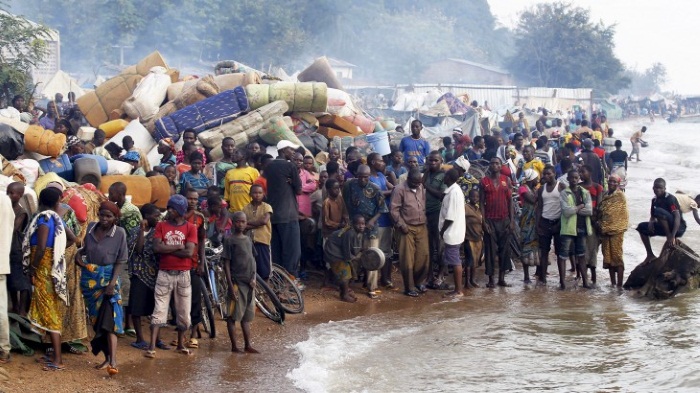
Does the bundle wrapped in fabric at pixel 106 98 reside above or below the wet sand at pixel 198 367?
above

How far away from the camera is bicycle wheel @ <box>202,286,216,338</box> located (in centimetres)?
927

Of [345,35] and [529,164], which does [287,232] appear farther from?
[345,35]

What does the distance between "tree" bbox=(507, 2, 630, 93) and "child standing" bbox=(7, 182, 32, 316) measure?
6165 centimetres

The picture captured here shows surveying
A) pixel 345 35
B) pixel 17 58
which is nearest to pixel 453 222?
pixel 17 58

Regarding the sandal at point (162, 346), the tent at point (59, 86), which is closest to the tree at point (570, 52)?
the tent at point (59, 86)

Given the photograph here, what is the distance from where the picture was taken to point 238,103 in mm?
14305

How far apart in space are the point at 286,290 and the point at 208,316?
140 centimetres

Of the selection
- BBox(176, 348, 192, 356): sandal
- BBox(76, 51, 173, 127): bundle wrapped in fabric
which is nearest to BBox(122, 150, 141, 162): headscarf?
BBox(176, 348, 192, 356): sandal

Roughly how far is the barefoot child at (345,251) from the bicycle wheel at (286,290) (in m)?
0.83

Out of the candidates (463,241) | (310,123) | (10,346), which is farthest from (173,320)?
(310,123)

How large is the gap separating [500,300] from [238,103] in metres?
5.17

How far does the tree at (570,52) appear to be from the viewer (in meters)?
66.4

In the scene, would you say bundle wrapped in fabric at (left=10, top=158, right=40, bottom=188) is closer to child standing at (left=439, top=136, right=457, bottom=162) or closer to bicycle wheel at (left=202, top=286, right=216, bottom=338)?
bicycle wheel at (left=202, top=286, right=216, bottom=338)

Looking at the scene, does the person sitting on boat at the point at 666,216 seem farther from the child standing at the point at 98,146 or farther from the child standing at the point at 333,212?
the child standing at the point at 98,146
